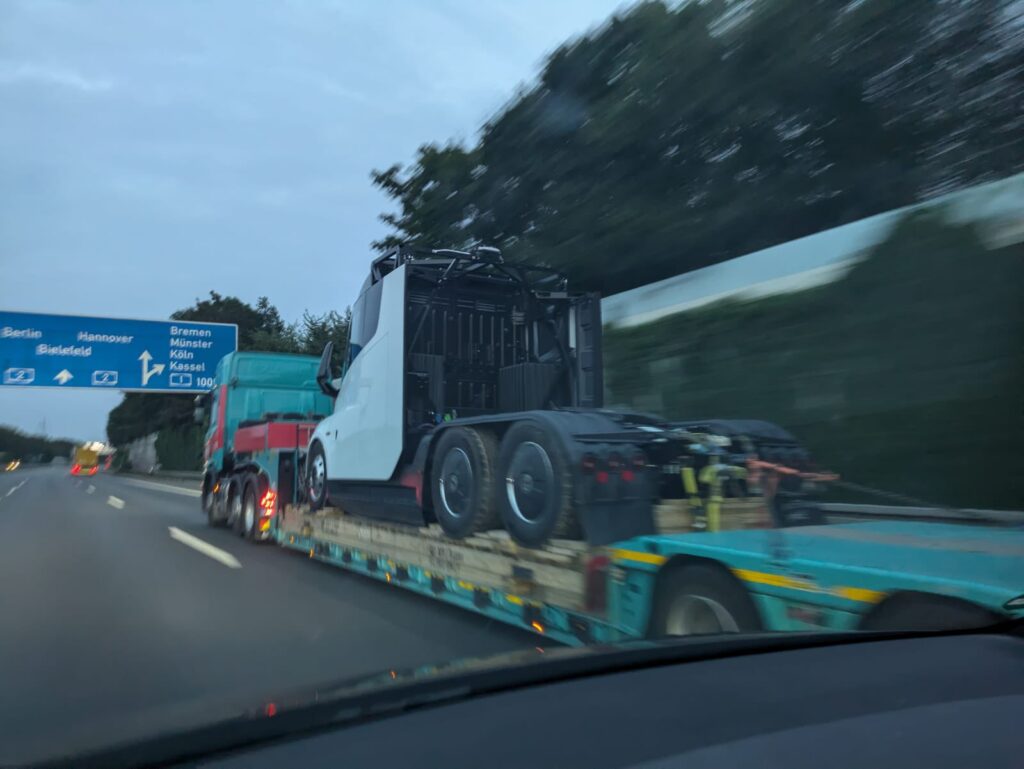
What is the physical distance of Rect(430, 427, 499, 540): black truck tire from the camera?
21.3 ft

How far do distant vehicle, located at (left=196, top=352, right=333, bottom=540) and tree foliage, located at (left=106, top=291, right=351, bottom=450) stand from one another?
359 inches

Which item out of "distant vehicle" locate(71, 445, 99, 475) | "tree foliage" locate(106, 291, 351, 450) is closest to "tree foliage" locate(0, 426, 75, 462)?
"distant vehicle" locate(71, 445, 99, 475)

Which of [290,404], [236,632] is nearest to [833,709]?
[236,632]

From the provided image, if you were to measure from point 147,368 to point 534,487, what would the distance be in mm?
19194

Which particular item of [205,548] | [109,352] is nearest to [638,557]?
[205,548]

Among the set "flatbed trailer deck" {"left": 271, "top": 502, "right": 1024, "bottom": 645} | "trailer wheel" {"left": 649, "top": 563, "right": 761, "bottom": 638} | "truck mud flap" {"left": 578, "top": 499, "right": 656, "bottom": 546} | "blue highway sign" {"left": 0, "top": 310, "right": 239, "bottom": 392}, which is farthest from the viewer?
"blue highway sign" {"left": 0, "top": 310, "right": 239, "bottom": 392}

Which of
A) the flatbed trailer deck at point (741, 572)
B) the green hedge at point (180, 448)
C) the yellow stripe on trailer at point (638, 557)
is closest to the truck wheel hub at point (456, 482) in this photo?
the flatbed trailer deck at point (741, 572)

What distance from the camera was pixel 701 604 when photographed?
14.1ft

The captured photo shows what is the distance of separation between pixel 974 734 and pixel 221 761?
185 centimetres

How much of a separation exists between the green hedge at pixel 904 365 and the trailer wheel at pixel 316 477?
485 centimetres

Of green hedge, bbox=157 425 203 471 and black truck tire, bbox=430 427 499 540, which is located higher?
green hedge, bbox=157 425 203 471

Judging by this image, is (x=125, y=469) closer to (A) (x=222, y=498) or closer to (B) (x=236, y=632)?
(A) (x=222, y=498)

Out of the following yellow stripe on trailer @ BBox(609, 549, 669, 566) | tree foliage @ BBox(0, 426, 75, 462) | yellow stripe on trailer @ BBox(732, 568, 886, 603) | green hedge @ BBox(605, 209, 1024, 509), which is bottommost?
yellow stripe on trailer @ BBox(732, 568, 886, 603)

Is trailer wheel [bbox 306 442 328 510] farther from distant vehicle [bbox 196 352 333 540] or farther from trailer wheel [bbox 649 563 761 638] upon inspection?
trailer wheel [bbox 649 563 761 638]
